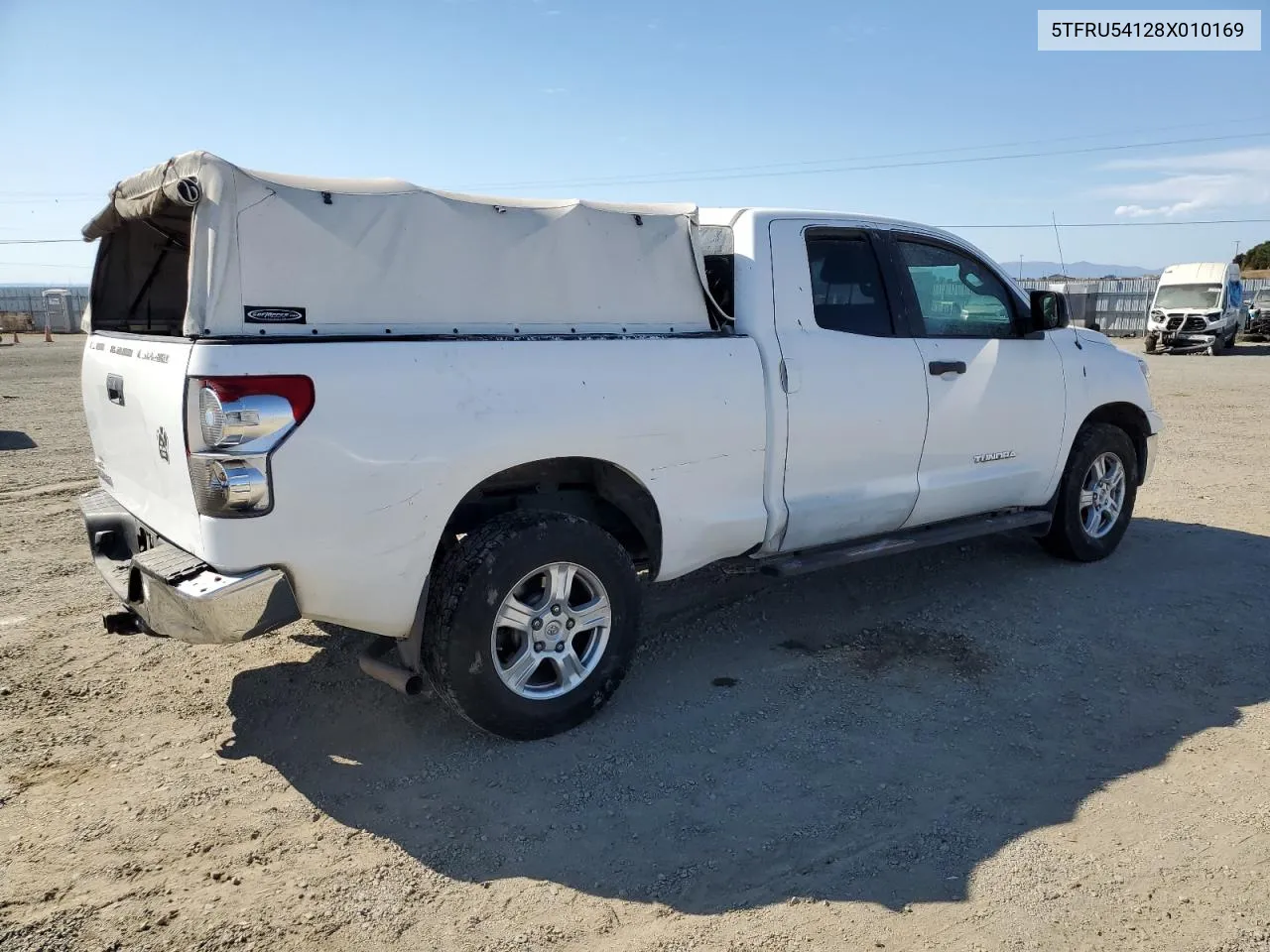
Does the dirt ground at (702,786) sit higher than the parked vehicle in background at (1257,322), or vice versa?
the parked vehicle in background at (1257,322)

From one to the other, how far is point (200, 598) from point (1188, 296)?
30303mm

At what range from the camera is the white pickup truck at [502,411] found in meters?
3.26

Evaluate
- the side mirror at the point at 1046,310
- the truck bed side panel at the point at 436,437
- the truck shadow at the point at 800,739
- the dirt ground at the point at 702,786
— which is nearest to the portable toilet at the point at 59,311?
the dirt ground at the point at 702,786

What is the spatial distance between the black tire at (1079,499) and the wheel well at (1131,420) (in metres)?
0.09

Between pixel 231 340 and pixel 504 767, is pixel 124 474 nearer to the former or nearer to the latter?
pixel 231 340

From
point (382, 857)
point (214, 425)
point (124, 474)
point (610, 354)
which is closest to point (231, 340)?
point (214, 425)

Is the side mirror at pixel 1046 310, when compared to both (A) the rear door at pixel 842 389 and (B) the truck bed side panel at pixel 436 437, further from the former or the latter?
(B) the truck bed side panel at pixel 436 437

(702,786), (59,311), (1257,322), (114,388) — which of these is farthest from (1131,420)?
(59,311)

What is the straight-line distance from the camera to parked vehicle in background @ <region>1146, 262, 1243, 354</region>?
88.8 feet

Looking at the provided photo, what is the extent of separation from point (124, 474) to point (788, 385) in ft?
9.42

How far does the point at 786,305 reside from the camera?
461 cm

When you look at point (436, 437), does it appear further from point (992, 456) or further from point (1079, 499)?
point (1079, 499)

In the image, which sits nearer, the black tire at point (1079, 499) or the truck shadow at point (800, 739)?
the truck shadow at point (800, 739)

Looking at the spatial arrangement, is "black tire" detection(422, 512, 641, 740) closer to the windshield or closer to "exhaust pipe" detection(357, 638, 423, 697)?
"exhaust pipe" detection(357, 638, 423, 697)
